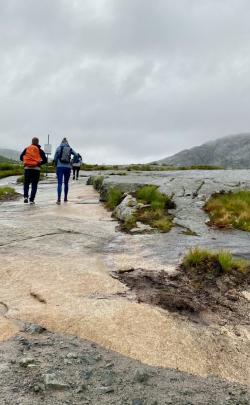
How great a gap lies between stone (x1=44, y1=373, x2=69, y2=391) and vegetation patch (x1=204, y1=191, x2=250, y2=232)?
950 cm

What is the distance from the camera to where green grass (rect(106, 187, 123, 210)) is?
18438 mm

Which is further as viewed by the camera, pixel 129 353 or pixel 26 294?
pixel 26 294

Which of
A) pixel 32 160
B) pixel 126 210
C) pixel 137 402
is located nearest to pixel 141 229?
pixel 126 210

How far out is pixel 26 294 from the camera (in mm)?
7941

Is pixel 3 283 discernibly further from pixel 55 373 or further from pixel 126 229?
pixel 126 229

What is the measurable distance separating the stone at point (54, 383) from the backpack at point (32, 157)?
15.2 meters

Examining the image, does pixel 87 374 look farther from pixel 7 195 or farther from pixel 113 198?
pixel 7 195

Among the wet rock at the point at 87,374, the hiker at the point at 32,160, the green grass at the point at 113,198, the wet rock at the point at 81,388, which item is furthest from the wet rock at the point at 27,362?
the hiker at the point at 32,160

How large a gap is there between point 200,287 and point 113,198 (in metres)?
10.4

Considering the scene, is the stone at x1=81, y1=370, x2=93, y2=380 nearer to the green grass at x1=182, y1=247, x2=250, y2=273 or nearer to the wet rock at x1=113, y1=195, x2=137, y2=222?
the green grass at x1=182, y1=247, x2=250, y2=273

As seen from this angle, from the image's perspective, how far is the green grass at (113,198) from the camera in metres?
18.4

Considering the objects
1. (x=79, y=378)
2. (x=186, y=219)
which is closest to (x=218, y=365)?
(x=79, y=378)

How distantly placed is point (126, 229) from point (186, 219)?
2160 millimetres

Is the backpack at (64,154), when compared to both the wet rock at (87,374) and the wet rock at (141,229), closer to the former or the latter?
the wet rock at (141,229)
